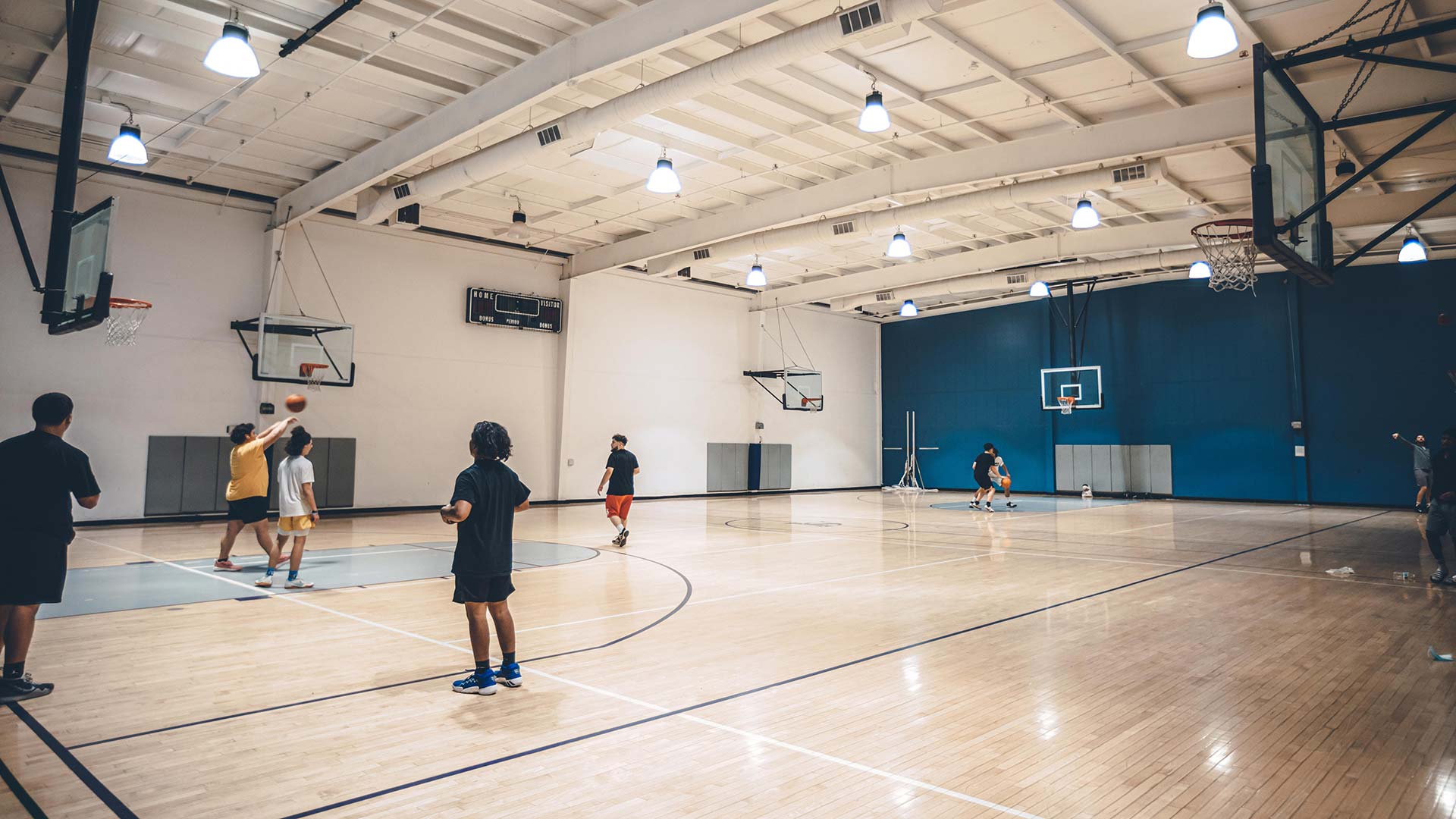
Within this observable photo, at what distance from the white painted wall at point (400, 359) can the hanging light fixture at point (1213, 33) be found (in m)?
15.5

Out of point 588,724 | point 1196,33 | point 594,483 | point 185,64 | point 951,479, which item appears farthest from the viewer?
point 951,479

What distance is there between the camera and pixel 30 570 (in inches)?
184

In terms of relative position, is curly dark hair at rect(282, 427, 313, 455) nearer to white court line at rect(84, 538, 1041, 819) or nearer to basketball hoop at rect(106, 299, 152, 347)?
white court line at rect(84, 538, 1041, 819)

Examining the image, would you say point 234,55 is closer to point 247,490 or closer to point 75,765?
point 247,490

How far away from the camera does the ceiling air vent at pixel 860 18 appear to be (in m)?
7.90

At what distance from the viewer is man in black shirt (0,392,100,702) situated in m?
4.63

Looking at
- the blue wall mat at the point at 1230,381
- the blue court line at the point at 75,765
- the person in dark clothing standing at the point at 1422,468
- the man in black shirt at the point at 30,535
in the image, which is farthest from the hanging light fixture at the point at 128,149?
the blue wall mat at the point at 1230,381

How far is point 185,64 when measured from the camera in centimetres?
1052

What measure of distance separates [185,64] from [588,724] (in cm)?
1095

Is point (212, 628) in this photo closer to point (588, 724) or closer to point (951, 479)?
point (588, 724)

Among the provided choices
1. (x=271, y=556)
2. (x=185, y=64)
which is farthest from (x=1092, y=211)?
(x=185, y=64)

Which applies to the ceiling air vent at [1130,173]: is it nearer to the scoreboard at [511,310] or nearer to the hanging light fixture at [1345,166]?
the hanging light fixture at [1345,166]

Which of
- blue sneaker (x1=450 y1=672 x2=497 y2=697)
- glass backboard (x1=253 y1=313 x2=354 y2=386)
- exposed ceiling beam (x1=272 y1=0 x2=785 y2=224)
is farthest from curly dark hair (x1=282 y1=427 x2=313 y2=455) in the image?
glass backboard (x1=253 y1=313 x2=354 y2=386)

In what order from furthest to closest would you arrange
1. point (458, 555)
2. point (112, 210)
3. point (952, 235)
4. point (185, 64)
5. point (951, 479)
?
point (951, 479), point (952, 235), point (185, 64), point (112, 210), point (458, 555)
